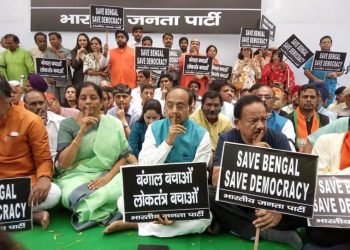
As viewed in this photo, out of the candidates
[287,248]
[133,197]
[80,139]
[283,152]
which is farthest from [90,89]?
[287,248]

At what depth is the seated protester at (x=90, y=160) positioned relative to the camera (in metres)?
3.16

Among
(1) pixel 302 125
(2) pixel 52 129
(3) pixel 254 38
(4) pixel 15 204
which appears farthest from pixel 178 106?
(3) pixel 254 38

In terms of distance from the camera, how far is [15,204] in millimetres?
2588

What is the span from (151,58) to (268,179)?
12.8ft

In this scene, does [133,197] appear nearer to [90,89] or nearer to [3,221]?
[3,221]

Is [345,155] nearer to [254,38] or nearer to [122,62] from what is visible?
[122,62]

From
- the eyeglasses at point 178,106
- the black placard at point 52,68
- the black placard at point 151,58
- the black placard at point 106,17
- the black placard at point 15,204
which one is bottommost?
the black placard at point 15,204

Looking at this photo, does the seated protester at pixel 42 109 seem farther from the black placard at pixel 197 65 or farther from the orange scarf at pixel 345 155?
the black placard at pixel 197 65

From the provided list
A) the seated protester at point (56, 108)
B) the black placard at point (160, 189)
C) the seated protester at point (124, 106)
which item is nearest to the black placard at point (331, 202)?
the black placard at point (160, 189)

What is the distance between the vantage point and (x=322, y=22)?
8.76 meters

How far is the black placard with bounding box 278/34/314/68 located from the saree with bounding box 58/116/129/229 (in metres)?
4.37

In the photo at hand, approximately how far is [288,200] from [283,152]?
0.28 meters

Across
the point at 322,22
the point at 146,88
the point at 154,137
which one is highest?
the point at 322,22

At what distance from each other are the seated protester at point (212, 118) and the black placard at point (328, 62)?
3.17 meters
